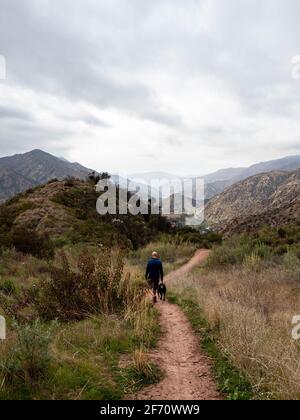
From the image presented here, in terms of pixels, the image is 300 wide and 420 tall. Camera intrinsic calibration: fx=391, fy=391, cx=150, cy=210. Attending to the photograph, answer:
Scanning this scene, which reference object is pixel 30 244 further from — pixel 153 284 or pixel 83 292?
pixel 83 292

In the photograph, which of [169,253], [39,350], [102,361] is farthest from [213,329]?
[169,253]

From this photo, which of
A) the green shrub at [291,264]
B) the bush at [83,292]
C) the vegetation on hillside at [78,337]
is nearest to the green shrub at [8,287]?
the vegetation on hillside at [78,337]

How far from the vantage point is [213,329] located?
7996 millimetres

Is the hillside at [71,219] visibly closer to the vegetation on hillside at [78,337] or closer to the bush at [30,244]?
the bush at [30,244]

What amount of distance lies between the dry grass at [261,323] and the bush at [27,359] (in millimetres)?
2745

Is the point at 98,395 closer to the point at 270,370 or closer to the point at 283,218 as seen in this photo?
the point at 270,370

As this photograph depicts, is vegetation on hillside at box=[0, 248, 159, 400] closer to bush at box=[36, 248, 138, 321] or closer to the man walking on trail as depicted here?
bush at box=[36, 248, 138, 321]

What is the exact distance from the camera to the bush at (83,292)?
319 inches

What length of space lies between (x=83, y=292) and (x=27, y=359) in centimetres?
343

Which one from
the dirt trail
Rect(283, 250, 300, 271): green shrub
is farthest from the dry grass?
the dirt trail

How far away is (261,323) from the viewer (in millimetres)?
7051

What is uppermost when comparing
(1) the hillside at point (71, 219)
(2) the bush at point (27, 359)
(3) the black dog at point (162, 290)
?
(1) the hillside at point (71, 219)

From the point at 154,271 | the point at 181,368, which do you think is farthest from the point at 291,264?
the point at 181,368
